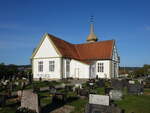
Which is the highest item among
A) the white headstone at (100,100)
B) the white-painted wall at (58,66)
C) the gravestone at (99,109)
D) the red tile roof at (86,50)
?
the red tile roof at (86,50)

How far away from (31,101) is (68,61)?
2224 centimetres

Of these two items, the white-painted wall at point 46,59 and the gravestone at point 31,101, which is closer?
the gravestone at point 31,101

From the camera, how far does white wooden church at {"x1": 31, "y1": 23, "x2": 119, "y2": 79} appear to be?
29.1m

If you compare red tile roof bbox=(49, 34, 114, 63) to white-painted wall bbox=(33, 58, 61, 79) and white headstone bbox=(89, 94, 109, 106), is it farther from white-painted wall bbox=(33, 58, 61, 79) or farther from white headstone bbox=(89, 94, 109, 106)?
white headstone bbox=(89, 94, 109, 106)

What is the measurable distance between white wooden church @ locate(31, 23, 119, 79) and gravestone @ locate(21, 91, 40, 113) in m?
19.9

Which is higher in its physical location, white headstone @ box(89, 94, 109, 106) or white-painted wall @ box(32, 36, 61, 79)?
white-painted wall @ box(32, 36, 61, 79)

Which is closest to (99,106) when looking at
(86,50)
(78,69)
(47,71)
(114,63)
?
(78,69)

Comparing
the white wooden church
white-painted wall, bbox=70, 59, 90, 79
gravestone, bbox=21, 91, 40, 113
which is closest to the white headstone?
gravestone, bbox=21, 91, 40, 113

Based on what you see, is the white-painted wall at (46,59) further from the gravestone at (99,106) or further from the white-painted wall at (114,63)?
the gravestone at (99,106)

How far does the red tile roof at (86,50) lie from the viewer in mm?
30772

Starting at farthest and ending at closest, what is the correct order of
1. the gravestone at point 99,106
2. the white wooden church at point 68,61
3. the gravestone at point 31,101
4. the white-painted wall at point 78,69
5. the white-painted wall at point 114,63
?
the white-painted wall at point 114,63, the white-painted wall at point 78,69, the white wooden church at point 68,61, the gravestone at point 31,101, the gravestone at point 99,106

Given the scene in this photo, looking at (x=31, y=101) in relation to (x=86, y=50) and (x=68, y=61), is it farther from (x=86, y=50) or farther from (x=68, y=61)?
(x=86, y=50)

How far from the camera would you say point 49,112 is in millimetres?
8539

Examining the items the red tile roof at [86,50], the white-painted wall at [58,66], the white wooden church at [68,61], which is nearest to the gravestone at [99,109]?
the white wooden church at [68,61]
